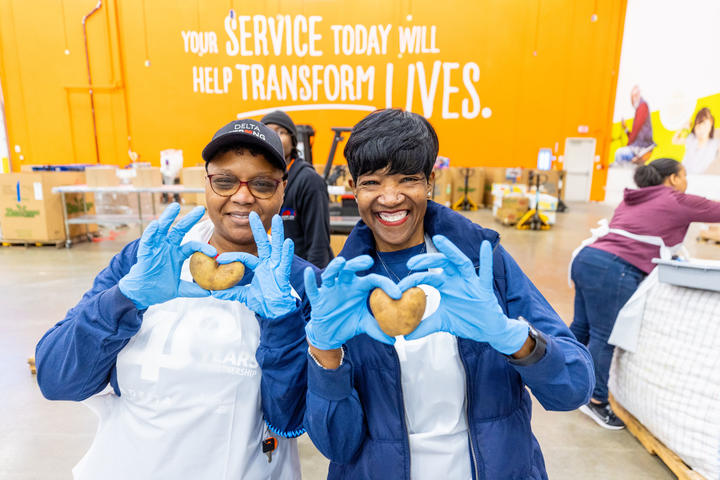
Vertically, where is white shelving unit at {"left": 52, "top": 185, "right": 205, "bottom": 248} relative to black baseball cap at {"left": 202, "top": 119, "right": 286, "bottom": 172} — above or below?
below

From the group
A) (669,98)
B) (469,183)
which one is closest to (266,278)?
(669,98)

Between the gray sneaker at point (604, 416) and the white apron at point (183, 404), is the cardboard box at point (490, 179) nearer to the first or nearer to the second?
the gray sneaker at point (604, 416)

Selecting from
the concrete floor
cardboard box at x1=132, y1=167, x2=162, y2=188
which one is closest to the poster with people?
the concrete floor

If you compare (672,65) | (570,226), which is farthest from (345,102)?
(672,65)

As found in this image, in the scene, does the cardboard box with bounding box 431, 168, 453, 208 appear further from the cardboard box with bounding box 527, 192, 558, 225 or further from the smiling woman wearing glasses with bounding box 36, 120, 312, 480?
the smiling woman wearing glasses with bounding box 36, 120, 312, 480

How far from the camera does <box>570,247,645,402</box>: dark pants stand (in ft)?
7.58

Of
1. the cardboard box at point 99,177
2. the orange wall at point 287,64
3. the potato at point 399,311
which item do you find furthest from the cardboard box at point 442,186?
the potato at point 399,311

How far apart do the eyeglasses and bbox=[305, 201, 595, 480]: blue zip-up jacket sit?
0.44m

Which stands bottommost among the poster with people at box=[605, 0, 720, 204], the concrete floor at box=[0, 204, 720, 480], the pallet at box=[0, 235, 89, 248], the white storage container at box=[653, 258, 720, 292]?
the concrete floor at box=[0, 204, 720, 480]

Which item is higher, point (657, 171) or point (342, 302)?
point (657, 171)

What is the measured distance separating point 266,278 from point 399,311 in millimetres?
333

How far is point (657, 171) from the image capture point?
2.41 meters

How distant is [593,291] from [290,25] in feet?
33.0

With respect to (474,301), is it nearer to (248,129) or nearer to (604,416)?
(248,129)
